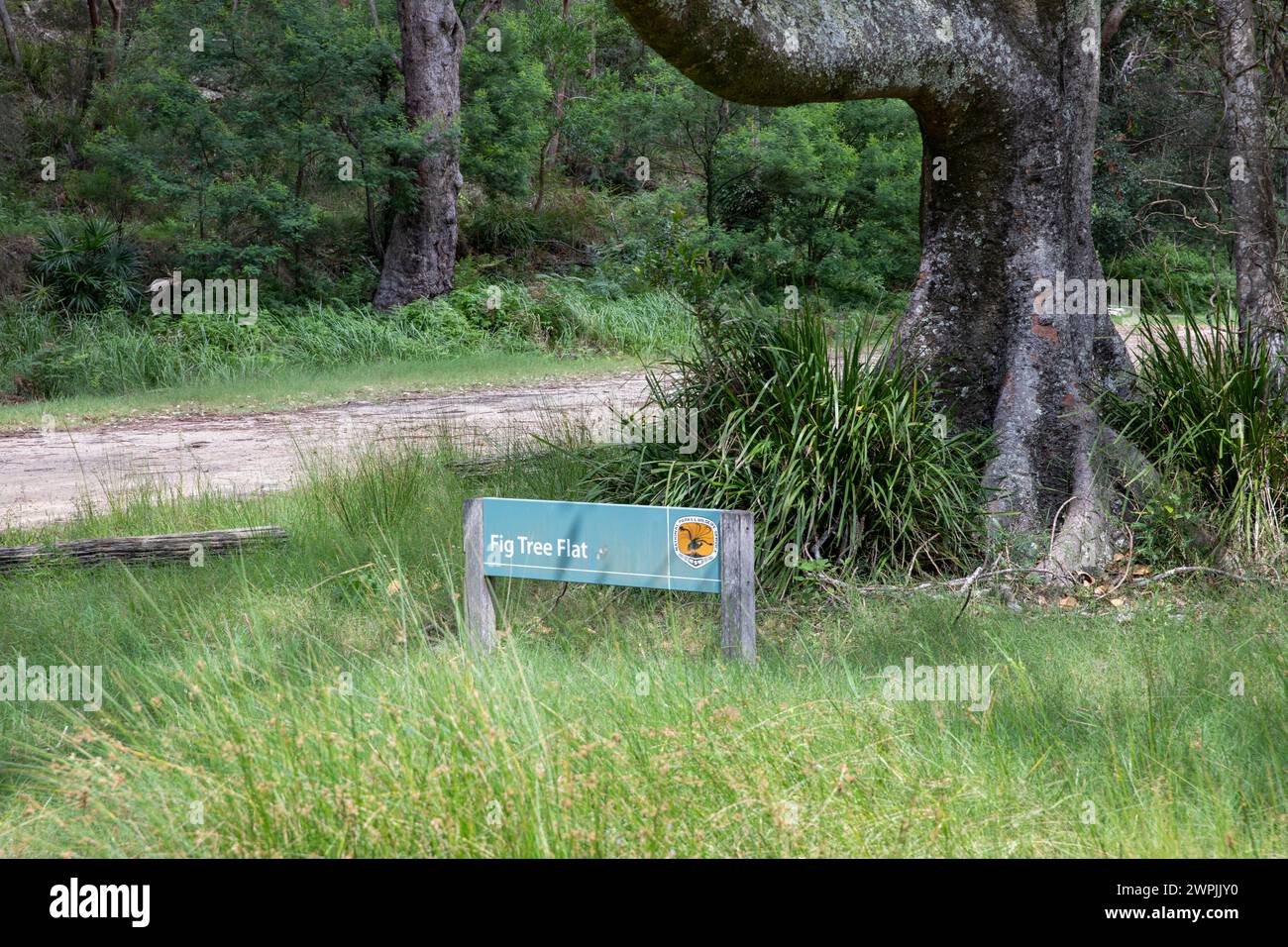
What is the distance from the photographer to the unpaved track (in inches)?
370

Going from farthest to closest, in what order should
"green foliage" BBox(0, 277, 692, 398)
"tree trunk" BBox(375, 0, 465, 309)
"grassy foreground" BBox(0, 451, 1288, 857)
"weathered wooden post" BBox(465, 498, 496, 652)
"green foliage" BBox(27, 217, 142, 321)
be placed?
"tree trunk" BBox(375, 0, 465, 309), "green foliage" BBox(27, 217, 142, 321), "green foliage" BBox(0, 277, 692, 398), "weathered wooden post" BBox(465, 498, 496, 652), "grassy foreground" BBox(0, 451, 1288, 857)

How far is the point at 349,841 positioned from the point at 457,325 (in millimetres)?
18320

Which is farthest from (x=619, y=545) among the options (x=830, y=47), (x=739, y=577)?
(x=830, y=47)

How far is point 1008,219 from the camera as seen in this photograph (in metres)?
7.39

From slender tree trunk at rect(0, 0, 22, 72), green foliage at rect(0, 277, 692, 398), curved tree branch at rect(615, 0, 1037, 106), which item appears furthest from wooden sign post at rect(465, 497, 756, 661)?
slender tree trunk at rect(0, 0, 22, 72)

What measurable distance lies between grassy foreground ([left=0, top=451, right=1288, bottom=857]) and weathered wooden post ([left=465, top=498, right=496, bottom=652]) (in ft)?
0.91

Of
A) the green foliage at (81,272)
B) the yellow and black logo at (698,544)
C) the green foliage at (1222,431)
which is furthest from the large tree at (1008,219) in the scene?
the green foliage at (81,272)

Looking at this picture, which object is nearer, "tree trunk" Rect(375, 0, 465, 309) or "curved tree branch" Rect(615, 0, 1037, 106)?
"curved tree branch" Rect(615, 0, 1037, 106)

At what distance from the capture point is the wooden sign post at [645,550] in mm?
4914

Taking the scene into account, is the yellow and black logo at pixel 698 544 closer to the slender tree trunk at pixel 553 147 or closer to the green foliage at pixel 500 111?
the green foliage at pixel 500 111

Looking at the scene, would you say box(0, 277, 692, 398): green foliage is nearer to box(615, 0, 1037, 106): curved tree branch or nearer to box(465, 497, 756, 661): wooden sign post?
box(615, 0, 1037, 106): curved tree branch

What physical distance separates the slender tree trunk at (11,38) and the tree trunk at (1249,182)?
99.9ft

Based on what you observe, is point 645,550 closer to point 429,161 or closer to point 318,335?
point 318,335

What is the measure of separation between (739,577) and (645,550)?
0.39 m
